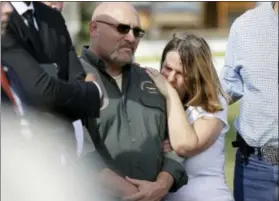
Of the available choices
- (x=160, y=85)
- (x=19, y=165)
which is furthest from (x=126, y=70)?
(x=19, y=165)

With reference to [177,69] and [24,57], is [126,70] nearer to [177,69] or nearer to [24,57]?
[177,69]

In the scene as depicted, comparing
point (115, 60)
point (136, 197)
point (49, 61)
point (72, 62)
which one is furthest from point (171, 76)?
point (49, 61)

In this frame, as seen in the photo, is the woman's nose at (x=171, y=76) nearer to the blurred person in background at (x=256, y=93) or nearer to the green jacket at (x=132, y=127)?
the green jacket at (x=132, y=127)

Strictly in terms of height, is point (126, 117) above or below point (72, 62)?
below

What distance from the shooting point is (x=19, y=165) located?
6.26ft

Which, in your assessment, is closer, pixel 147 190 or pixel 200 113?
pixel 147 190

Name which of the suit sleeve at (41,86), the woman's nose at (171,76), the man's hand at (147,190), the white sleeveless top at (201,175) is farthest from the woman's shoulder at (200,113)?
the suit sleeve at (41,86)

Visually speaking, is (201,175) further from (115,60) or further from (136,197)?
(115,60)

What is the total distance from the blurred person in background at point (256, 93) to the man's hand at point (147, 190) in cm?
44

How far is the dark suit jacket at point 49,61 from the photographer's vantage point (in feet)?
6.03

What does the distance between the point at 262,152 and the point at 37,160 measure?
42.3 inches

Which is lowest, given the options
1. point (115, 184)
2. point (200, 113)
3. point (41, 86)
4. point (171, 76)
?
point (115, 184)

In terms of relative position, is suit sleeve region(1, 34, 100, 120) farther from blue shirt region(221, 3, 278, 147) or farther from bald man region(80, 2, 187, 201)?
blue shirt region(221, 3, 278, 147)

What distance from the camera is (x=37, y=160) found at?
1.93 m
